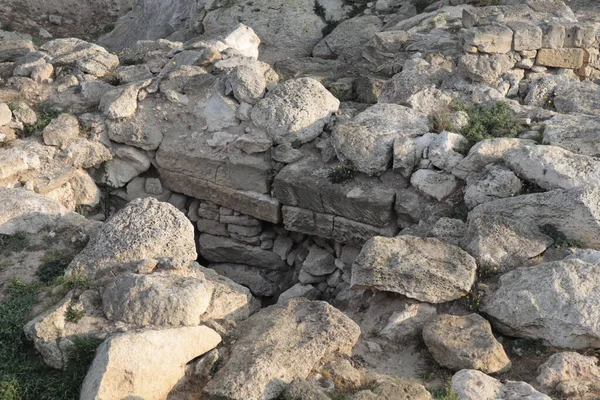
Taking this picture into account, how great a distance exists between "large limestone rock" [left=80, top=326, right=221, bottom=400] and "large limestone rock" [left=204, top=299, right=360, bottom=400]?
0.33 meters

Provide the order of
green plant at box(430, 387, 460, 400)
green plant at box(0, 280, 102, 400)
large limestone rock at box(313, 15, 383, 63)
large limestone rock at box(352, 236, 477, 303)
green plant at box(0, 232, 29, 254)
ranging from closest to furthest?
green plant at box(430, 387, 460, 400), green plant at box(0, 280, 102, 400), large limestone rock at box(352, 236, 477, 303), green plant at box(0, 232, 29, 254), large limestone rock at box(313, 15, 383, 63)

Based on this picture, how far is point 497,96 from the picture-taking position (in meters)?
9.46

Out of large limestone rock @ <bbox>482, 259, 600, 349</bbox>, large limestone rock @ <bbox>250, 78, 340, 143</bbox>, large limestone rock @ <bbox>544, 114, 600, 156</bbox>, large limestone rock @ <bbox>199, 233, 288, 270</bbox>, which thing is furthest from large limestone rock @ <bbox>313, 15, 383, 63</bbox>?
large limestone rock @ <bbox>482, 259, 600, 349</bbox>

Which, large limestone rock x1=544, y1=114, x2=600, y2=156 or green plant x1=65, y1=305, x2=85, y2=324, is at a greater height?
large limestone rock x1=544, y1=114, x2=600, y2=156

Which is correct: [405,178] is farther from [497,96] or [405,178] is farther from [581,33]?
[581,33]

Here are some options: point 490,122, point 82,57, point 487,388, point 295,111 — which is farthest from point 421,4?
point 487,388

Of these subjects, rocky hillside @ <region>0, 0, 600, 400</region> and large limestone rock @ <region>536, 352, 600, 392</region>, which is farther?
rocky hillside @ <region>0, 0, 600, 400</region>

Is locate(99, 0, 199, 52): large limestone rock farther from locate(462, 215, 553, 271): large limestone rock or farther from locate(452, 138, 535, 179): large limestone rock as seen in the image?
locate(462, 215, 553, 271): large limestone rock

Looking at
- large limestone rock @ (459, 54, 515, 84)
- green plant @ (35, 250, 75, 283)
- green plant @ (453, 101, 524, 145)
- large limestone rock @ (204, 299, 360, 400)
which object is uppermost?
large limestone rock @ (459, 54, 515, 84)

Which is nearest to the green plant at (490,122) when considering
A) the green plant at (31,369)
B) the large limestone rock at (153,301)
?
the large limestone rock at (153,301)

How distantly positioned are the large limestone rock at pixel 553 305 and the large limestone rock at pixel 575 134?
2182 mm

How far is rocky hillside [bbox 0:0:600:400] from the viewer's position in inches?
224

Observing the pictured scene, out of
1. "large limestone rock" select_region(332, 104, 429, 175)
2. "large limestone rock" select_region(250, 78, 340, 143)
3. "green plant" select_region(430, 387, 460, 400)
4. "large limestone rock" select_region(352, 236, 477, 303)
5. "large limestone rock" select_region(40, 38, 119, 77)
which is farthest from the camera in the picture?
"large limestone rock" select_region(40, 38, 119, 77)

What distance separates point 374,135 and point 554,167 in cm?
221
